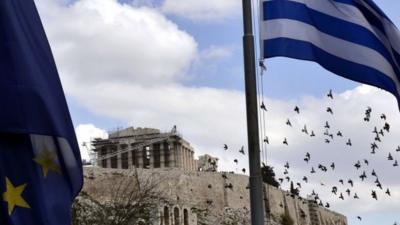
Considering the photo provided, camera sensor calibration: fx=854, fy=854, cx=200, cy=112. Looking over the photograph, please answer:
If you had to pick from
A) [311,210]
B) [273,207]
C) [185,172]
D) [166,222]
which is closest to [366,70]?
[166,222]

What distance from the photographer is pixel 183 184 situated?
2399 inches

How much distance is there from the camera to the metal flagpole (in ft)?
20.7

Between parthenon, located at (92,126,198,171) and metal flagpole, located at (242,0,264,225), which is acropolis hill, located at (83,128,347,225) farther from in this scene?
metal flagpole, located at (242,0,264,225)

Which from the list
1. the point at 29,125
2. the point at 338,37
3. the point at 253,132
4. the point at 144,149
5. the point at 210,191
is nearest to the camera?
the point at 29,125

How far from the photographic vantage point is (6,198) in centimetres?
442

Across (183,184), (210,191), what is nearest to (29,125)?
(183,184)

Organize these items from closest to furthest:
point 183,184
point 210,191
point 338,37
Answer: point 338,37 < point 183,184 < point 210,191

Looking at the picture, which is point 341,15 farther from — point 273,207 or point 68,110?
point 273,207

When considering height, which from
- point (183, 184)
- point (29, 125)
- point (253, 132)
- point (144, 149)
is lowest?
point (29, 125)

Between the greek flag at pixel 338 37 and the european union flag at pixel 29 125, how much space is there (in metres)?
2.42

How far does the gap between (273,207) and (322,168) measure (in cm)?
3037

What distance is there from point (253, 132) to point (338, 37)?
154 centimetres

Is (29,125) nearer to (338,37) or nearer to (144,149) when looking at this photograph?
(338,37)

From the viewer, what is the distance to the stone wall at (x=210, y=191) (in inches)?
2153
